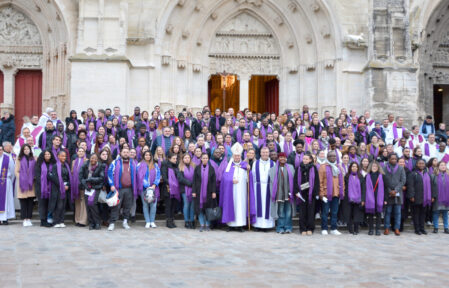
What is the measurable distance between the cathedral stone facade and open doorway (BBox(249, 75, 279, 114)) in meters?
1.08

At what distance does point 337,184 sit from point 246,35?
955cm

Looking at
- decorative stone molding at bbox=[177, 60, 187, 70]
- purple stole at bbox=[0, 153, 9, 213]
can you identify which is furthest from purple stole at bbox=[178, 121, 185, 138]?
decorative stone molding at bbox=[177, 60, 187, 70]

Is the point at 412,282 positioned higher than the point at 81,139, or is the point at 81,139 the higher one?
the point at 81,139

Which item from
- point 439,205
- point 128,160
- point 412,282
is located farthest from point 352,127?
point 412,282

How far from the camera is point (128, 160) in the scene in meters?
9.99

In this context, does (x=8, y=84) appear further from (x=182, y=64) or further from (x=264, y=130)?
(x=264, y=130)

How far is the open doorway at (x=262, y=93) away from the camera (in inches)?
Answer: 754

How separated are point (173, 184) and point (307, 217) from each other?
9.12 feet

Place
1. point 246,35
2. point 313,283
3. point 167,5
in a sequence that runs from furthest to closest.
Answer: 1. point 246,35
2. point 167,5
3. point 313,283

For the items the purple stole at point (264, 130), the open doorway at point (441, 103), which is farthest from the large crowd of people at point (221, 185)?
the open doorway at point (441, 103)

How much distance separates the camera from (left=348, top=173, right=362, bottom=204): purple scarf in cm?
992

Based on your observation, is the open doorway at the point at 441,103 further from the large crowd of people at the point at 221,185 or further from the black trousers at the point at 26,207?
the black trousers at the point at 26,207

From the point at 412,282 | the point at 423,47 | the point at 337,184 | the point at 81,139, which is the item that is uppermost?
the point at 423,47

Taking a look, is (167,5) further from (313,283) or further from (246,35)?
(313,283)
